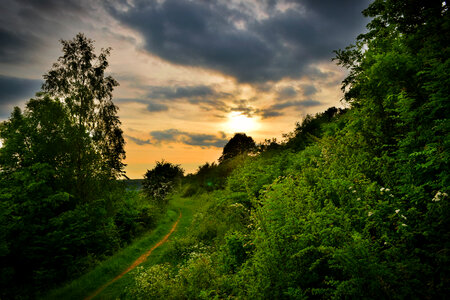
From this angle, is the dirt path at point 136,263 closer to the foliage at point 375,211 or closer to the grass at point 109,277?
the grass at point 109,277

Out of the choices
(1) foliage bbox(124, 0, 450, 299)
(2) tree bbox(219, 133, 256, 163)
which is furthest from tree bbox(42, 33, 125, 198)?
(2) tree bbox(219, 133, 256, 163)

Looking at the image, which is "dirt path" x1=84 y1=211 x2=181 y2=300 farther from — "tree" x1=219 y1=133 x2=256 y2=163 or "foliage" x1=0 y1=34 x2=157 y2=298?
"tree" x1=219 y1=133 x2=256 y2=163

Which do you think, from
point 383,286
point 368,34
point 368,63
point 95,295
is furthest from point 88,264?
point 368,34

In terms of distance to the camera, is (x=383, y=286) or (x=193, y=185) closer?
(x=383, y=286)

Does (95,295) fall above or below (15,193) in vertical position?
below

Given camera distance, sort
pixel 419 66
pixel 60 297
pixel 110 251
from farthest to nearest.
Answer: pixel 110 251 → pixel 60 297 → pixel 419 66

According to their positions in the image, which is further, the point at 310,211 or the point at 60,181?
the point at 60,181

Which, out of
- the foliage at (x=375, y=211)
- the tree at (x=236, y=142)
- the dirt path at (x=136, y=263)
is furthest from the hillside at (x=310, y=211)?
the tree at (x=236, y=142)

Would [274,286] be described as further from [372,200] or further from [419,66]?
[419,66]

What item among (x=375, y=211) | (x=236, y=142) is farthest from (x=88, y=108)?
(x=236, y=142)

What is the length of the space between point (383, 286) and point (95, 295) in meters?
12.4

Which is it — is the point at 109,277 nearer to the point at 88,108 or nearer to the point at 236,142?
the point at 88,108

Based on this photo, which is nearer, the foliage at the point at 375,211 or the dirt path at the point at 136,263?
the foliage at the point at 375,211

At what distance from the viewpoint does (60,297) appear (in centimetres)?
1002
